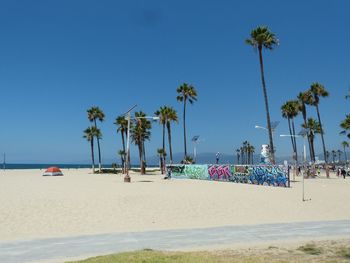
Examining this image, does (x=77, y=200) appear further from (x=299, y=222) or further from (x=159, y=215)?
(x=299, y=222)

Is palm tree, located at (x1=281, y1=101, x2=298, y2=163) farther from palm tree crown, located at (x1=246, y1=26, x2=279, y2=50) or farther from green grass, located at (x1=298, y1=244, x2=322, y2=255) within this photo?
green grass, located at (x1=298, y1=244, x2=322, y2=255)

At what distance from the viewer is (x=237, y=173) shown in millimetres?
45500

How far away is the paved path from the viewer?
1045 cm

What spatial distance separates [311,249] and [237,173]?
115 feet

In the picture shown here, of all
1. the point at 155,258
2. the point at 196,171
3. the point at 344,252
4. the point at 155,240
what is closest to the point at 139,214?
the point at 155,240

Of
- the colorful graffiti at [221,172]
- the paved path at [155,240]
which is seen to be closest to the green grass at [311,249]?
the paved path at [155,240]

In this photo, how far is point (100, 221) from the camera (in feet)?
53.6

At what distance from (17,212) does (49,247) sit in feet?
27.8

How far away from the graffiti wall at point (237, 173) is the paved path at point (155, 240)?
968 inches

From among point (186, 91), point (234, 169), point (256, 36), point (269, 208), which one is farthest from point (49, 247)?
point (186, 91)

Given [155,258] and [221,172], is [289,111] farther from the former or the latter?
[155,258]

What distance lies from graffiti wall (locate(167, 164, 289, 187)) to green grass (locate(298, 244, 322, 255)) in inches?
1087

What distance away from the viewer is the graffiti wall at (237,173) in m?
39.2

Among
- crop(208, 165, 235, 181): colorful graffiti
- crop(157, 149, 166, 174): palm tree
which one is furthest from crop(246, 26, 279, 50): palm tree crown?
crop(157, 149, 166, 174): palm tree
